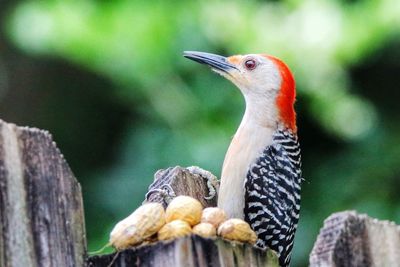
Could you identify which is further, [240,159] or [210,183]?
[240,159]

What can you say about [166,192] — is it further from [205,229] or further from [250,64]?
[250,64]

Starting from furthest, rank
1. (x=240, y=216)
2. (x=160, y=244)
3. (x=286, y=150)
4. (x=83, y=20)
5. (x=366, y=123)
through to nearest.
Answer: (x=366, y=123), (x=83, y=20), (x=286, y=150), (x=240, y=216), (x=160, y=244)

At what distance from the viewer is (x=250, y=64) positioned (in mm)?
5664

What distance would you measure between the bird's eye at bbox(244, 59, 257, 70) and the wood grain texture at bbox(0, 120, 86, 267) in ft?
10.0

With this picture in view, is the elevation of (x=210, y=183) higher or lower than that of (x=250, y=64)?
lower

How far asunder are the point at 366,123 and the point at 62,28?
7.28 ft

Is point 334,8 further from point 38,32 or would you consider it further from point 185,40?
point 38,32

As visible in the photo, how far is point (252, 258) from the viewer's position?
265 centimetres

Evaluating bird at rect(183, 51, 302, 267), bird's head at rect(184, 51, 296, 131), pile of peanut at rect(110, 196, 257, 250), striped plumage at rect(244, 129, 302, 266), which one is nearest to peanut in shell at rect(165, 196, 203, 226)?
pile of peanut at rect(110, 196, 257, 250)

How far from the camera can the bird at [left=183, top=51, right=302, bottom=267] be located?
4754 mm

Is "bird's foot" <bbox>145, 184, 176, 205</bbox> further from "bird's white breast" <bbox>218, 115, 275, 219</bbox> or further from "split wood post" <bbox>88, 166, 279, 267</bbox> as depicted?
"bird's white breast" <bbox>218, 115, 275, 219</bbox>

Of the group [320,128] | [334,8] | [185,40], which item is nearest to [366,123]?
[320,128]

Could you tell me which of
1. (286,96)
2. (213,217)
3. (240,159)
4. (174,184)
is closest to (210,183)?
(174,184)

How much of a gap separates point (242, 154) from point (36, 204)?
8.03 ft
